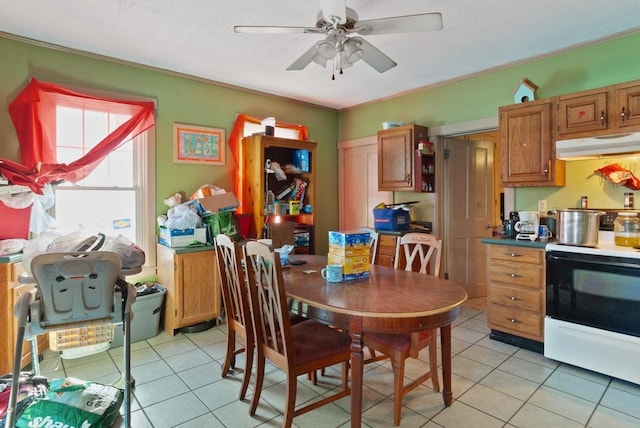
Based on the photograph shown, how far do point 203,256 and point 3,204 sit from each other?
5.15ft

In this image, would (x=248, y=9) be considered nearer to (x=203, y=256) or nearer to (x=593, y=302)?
(x=203, y=256)

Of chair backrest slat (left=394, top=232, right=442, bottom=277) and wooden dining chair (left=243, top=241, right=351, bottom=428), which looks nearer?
wooden dining chair (left=243, top=241, right=351, bottom=428)

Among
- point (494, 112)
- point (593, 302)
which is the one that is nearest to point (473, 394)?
point (593, 302)

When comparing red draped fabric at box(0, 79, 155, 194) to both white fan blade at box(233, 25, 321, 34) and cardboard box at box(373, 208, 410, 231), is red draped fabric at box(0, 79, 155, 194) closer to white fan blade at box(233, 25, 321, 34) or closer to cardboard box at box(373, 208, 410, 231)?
white fan blade at box(233, 25, 321, 34)

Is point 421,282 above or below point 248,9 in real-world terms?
below

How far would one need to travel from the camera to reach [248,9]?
2.55m

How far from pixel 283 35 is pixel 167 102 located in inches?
63.0

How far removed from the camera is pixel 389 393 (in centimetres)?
237

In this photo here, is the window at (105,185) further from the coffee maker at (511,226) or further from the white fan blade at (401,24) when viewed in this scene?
the coffee maker at (511,226)

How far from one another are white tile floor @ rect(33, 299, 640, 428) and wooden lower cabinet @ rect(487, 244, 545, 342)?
8.7 inches

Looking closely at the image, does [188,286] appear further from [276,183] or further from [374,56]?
[374,56]

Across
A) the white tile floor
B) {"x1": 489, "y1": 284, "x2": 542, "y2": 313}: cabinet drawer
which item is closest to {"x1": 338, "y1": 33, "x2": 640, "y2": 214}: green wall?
{"x1": 489, "y1": 284, "x2": 542, "y2": 313}: cabinet drawer

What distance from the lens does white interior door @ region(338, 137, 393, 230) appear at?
Answer: 199 inches

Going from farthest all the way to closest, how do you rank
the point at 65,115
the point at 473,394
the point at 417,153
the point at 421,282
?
the point at 417,153
the point at 65,115
the point at 473,394
the point at 421,282
